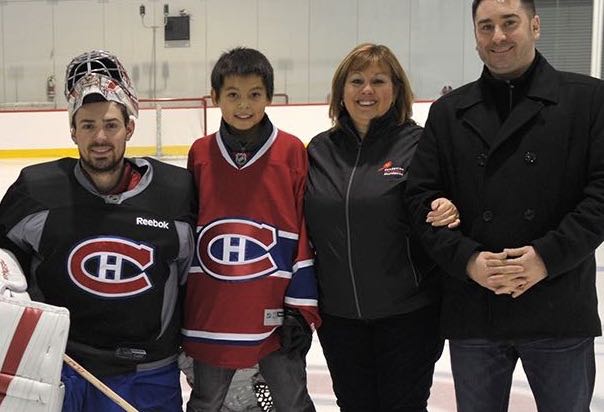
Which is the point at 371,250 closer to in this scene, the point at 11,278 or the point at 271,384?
the point at 271,384

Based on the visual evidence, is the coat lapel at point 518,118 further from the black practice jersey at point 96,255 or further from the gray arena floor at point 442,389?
the gray arena floor at point 442,389

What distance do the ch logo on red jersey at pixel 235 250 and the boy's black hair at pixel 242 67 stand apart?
353mm

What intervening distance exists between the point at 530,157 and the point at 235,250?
726mm

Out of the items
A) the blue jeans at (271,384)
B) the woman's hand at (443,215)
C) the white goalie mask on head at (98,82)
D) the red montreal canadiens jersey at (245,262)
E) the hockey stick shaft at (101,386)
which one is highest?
the white goalie mask on head at (98,82)

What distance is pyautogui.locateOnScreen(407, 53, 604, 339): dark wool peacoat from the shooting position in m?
1.48

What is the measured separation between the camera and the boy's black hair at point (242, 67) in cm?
187

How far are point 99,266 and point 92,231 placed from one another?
8 cm

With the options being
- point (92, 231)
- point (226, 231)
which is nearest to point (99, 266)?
point (92, 231)

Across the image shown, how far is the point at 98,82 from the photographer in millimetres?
1681

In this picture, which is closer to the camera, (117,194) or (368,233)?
(117,194)

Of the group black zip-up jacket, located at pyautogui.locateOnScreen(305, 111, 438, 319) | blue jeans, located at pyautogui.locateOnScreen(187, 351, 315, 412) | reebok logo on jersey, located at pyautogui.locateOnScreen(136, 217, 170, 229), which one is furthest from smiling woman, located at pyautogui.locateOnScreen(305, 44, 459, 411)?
reebok logo on jersey, located at pyautogui.locateOnScreen(136, 217, 170, 229)

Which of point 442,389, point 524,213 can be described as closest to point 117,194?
point 524,213

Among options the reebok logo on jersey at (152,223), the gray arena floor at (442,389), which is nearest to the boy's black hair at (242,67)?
the reebok logo on jersey at (152,223)

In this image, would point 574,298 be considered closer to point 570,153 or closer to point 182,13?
point 570,153
